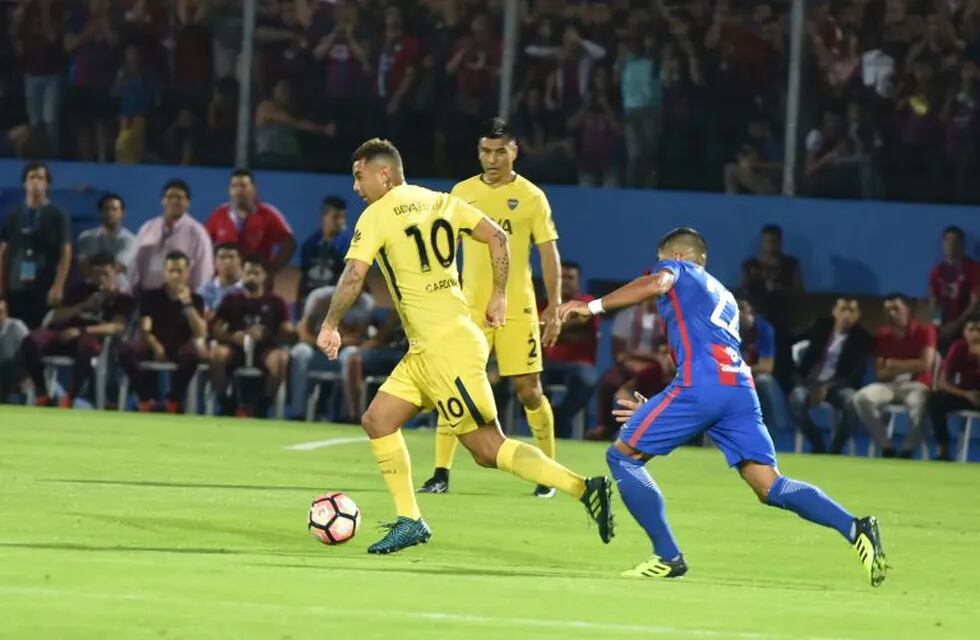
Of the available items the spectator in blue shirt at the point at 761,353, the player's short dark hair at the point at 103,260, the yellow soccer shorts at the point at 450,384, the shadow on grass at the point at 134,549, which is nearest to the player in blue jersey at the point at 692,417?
the yellow soccer shorts at the point at 450,384

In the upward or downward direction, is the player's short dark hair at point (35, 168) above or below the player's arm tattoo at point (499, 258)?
above

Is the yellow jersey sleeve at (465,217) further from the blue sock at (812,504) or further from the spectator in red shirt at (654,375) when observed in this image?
the spectator in red shirt at (654,375)

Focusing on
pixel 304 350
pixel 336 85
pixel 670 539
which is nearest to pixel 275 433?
pixel 304 350

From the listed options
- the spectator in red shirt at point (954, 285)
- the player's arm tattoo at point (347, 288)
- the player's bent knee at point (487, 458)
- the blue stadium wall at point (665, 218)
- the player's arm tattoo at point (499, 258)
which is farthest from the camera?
the blue stadium wall at point (665, 218)

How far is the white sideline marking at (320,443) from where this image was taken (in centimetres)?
1784

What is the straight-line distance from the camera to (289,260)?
73.2 feet

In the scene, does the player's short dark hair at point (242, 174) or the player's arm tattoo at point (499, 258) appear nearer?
the player's arm tattoo at point (499, 258)

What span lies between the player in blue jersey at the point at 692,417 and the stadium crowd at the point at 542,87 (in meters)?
11.4

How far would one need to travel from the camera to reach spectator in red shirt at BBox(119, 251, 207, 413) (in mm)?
21719

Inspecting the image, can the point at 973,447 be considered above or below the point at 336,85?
below

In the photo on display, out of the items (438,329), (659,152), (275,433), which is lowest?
(275,433)

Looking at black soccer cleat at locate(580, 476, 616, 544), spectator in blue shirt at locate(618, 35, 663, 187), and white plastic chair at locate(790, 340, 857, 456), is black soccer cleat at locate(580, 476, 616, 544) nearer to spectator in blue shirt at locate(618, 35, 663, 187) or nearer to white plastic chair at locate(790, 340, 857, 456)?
white plastic chair at locate(790, 340, 857, 456)

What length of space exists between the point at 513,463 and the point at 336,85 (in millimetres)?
12355

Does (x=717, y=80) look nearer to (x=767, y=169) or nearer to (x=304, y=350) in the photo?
(x=767, y=169)
